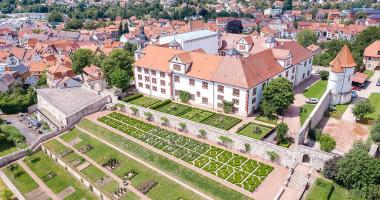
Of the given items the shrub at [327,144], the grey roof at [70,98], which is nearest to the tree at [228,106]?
the shrub at [327,144]

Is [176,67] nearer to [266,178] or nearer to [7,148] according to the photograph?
[266,178]

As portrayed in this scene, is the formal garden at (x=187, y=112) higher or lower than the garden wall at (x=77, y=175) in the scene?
higher

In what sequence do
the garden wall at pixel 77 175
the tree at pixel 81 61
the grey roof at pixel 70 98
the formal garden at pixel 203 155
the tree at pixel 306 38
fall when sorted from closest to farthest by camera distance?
the formal garden at pixel 203 155 → the garden wall at pixel 77 175 → the grey roof at pixel 70 98 → the tree at pixel 81 61 → the tree at pixel 306 38

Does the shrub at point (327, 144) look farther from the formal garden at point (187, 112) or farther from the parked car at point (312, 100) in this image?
the parked car at point (312, 100)

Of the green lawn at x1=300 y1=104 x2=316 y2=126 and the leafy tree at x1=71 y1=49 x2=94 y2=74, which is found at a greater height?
the leafy tree at x1=71 y1=49 x2=94 y2=74

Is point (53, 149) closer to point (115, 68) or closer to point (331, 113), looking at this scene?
point (115, 68)

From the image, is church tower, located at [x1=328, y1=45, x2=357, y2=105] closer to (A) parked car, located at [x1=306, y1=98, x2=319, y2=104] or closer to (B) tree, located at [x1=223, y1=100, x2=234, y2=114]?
(A) parked car, located at [x1=306, y1=98, x2=319, y2=104]

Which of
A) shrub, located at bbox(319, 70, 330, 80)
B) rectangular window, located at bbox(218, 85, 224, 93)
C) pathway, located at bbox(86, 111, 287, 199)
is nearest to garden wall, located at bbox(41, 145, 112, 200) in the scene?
pathway, located at bbox(86, 111, 287, 199)
